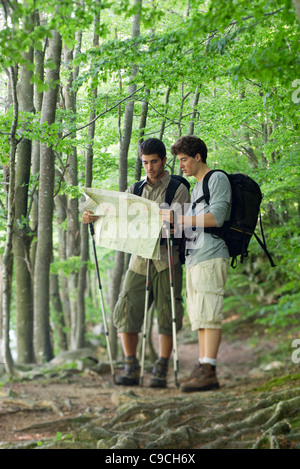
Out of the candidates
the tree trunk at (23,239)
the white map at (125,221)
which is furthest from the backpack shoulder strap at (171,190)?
the tree trunk at (23,239)

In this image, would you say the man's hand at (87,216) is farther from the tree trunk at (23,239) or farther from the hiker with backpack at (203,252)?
the tree trunk at (23,239)

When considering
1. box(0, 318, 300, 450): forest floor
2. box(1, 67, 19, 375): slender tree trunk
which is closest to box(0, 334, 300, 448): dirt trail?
box(0, 318, 300, 450): forest floor

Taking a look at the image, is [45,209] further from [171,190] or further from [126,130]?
[171,190]

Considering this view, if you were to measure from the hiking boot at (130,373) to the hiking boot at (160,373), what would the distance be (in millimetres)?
266

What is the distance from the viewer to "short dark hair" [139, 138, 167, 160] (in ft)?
15.3

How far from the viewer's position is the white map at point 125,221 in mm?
4758

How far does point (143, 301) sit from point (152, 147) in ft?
5.88

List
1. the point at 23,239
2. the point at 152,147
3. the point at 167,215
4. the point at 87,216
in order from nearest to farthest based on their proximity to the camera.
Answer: the point at 167,215 < the point at 152,147 < the point at 87,216 < the point at 23,239

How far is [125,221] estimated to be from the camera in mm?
4930

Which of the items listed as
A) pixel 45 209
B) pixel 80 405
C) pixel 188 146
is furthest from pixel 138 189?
pixel 80 405

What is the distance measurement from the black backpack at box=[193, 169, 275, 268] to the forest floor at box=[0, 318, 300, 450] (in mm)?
1493
